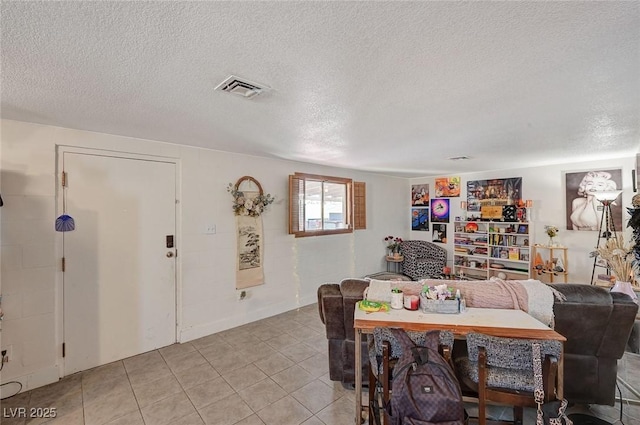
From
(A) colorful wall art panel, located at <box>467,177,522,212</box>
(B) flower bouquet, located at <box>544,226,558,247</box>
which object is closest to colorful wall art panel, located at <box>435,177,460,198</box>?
(A) colorful wall art panel, located at <box>467,177,522,212</box>

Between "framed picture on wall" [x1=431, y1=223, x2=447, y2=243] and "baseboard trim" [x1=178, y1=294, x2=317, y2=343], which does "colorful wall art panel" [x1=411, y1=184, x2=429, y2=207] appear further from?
"baseboard trim" [x1=178, y1=294, x2=317, y2=343]

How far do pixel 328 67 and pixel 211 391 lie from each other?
2.65 metres

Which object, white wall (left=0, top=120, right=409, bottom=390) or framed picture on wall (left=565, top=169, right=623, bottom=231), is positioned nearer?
white wall (left=0, top=120, right=409, bottom=390)

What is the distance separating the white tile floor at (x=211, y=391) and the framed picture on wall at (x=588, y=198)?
7.91 ft

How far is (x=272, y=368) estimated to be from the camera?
262 cm

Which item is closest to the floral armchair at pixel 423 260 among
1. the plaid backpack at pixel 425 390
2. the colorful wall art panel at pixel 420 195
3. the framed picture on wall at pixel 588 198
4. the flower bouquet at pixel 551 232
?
the colorful wall art panel at pixel 420 195

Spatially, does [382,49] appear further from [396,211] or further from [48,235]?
[396,211]

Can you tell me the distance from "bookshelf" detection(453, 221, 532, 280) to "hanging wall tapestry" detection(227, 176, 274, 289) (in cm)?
407

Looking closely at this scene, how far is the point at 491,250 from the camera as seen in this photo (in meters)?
5.17

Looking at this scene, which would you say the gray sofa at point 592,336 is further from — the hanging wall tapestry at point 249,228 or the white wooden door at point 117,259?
the white wooden door at point 117,259

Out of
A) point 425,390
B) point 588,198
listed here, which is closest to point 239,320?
point 425,390

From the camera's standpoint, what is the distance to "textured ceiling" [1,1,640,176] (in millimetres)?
1104

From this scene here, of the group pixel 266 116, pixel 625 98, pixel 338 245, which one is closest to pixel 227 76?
pixel 266 116

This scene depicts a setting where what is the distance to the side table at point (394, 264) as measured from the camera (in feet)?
19.1
